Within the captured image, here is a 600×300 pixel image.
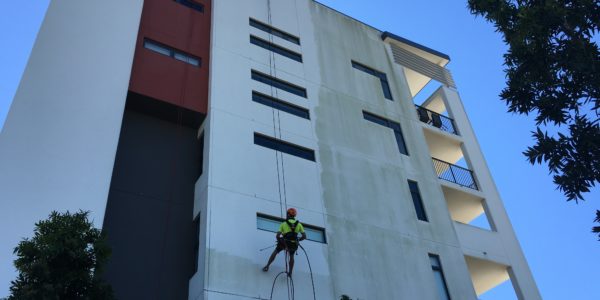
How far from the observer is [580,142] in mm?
9930

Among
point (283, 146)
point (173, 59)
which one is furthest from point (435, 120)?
point (173, 59)

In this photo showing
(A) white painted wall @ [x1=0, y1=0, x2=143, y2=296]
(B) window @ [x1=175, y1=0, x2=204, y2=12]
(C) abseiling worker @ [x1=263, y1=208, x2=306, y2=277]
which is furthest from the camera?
(B) window @ [x1=175, y1=0, x2=204, y2=12]

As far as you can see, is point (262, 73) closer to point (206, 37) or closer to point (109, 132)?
point (206, 37)

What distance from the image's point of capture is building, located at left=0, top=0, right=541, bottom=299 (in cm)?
1259

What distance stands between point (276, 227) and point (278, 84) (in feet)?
Answer: 19.4

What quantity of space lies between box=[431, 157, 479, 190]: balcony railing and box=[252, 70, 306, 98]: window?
5.93m

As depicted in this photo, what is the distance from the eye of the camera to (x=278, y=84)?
18.2m

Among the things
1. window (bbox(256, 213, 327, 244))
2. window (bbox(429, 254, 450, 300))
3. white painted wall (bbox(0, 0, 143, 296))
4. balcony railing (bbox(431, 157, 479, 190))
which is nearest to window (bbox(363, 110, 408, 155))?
balcony railing (bbox(431, 157, 479, 190))

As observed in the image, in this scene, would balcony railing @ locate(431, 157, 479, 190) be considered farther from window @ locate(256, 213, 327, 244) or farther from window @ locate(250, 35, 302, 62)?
window @ locate(256, 213, 327, 244)

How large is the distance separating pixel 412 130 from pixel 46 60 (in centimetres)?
1305

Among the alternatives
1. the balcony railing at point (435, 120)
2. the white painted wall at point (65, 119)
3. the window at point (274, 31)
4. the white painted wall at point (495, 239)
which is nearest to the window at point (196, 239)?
the white painted wall at point (65, 119)

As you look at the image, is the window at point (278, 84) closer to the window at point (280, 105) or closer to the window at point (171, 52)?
the window at point (280, 105)

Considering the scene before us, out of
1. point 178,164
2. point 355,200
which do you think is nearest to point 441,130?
point 355,200

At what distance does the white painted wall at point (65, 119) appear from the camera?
1152cm
